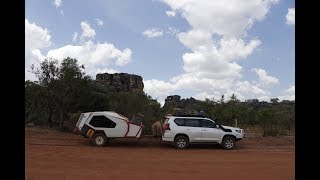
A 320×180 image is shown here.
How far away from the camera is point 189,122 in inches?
849

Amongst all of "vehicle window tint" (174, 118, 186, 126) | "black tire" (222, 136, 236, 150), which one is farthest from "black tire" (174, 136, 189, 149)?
"black tire" (222, 136, 236, 150)

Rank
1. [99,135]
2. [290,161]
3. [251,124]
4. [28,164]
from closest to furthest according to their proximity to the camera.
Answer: [28,164] → [290,161] → [99,135] → [251,124]

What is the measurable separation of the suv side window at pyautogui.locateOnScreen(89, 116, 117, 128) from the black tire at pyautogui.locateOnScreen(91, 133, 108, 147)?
0.52m

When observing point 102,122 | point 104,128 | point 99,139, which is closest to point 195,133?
point 104,128

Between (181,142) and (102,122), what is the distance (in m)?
4.22

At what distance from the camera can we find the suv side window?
68.5ft

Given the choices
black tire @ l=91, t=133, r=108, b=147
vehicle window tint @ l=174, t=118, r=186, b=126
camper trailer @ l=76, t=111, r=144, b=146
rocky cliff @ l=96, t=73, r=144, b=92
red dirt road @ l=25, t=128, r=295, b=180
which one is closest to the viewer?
red dirt road @ l=25, t=128, r=295, b=180

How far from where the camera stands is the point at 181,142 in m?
21.3

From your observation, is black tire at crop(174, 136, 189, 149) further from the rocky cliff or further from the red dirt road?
the rocky cliff
